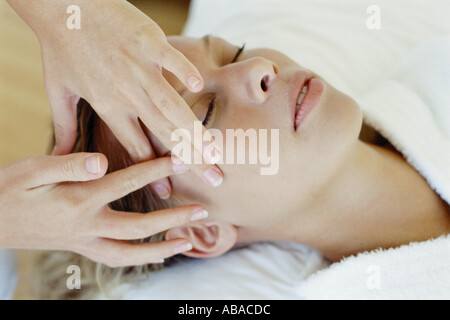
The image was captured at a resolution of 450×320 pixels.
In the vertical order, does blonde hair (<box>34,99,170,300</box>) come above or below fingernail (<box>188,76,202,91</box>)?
below

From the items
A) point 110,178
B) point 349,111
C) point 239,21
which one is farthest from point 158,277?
point 239,21

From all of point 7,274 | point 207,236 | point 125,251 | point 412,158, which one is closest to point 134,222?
point 125,251

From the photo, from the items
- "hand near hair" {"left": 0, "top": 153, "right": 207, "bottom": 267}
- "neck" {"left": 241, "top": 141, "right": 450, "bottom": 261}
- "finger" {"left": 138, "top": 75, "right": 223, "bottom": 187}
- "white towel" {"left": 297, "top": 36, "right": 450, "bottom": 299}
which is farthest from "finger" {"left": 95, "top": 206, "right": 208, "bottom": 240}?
"white towel" {"left": 297, "top": 36, "right": 450, "bottom": 299}

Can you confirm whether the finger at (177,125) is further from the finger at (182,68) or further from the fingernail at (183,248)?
the fingernail at (183,248)

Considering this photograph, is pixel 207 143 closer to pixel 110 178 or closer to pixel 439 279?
pixel 110 178

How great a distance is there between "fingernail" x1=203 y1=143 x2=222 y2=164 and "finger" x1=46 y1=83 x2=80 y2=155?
11.3 inches

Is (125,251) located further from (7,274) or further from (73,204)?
Answer: (7,274)

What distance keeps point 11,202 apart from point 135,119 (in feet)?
0.92

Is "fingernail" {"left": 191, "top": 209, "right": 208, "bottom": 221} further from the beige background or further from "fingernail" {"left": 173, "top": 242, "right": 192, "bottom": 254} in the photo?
the beige background

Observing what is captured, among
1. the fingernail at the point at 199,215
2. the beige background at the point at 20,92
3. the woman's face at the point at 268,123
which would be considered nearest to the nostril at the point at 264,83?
the woman's face at the point at 268,123

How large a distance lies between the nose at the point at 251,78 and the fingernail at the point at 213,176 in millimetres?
142

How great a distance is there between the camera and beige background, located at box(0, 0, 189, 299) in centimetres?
133

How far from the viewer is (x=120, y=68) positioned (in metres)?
0.74

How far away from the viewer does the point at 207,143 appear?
2.45 ft
